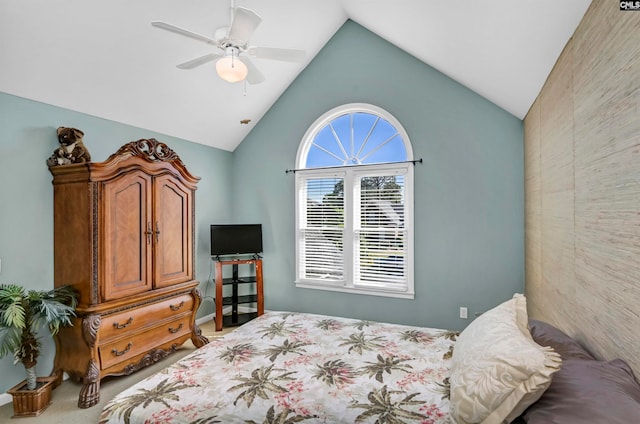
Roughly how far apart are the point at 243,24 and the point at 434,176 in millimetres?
2588

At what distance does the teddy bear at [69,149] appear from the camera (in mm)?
2777

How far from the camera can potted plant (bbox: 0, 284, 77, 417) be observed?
2.21 metres

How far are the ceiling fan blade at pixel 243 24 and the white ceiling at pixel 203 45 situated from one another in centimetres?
91

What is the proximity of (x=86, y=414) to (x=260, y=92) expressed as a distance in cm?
365

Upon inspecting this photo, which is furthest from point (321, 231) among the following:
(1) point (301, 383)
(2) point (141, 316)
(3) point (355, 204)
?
(1) point (301, 383)

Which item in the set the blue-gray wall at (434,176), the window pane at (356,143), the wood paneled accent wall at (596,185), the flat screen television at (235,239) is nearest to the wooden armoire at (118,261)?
the flat screen television at (235,239)

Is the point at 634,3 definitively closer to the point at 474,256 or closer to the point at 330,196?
the point at 474,256

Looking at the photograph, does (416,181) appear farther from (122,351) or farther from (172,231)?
(122,351)

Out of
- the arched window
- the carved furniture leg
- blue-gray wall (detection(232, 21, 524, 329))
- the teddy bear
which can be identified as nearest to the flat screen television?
blue-gray wall (detection(232, 21, 524, 329))

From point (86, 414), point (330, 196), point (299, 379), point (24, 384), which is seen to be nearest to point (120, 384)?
point (86, 414)

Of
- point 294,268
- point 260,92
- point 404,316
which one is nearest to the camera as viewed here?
point 404,316

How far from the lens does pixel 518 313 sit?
166cm

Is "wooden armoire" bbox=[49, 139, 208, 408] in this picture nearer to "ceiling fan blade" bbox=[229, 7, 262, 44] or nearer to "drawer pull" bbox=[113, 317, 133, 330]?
"drawer pull" bbox=[113, 317, 133, 330]

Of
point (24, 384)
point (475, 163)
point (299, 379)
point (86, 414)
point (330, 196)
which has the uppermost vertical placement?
point (475, 163)
